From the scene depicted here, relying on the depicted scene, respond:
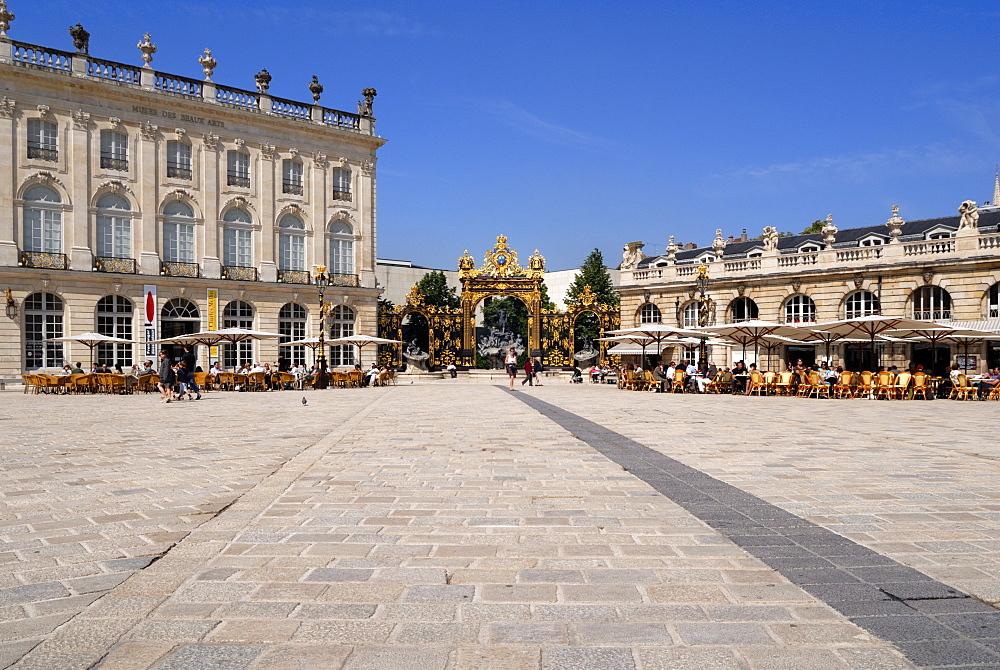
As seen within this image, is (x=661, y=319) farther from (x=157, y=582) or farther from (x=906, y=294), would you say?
(x=157, y=582)

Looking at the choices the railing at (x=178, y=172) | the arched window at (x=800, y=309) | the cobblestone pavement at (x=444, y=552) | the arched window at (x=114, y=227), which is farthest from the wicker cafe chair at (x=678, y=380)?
the arched window at (x=114, y=227)

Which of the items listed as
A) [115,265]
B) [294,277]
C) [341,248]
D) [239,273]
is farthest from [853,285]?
[115,265]

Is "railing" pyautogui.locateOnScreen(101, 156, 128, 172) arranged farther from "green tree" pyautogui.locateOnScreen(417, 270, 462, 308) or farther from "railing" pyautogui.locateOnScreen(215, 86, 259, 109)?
"green tree" pyautogui.locateOnScreen(417, 270, 462, 308)

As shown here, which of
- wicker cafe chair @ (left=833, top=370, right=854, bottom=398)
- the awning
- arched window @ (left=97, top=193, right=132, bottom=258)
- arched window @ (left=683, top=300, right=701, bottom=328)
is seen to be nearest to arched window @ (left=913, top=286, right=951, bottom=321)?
the awning

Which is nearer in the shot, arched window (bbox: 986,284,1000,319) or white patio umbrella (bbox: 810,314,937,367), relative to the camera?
white patio umbrella (bbox: 810,314,937,367)

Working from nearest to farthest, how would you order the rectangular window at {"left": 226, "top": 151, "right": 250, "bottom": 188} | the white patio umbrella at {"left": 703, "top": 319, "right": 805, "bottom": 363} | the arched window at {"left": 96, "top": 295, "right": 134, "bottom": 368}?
the white patio umbrella at {"left": 703, "top": 319, "right": 805, "bottom": 363}, the arched window at {"left": 96, "top": 295, "right": 134, "bottom": 368}, the rectangular window at {"left": 226, "top": 151, "right": 250, "bottom": 188}

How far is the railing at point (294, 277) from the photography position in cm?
3800

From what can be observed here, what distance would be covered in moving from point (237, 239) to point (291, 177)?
425cm

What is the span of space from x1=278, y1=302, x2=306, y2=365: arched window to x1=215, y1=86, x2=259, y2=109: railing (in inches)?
391

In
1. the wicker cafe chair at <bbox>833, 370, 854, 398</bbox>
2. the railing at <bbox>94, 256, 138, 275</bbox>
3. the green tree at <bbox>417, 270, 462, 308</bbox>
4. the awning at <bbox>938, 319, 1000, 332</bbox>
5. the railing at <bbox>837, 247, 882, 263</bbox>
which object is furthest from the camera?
the green tree at <bbox>417, 270, 462, 308</bbox>

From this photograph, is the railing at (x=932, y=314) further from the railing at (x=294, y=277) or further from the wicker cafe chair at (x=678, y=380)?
the railing at (x=294, y=277)

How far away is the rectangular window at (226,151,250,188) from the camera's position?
121 feet

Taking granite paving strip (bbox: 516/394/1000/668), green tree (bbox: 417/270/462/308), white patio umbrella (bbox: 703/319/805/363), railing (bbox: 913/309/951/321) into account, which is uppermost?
green tree (bbox: 417/270/462/308)

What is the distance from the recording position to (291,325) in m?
38.3
